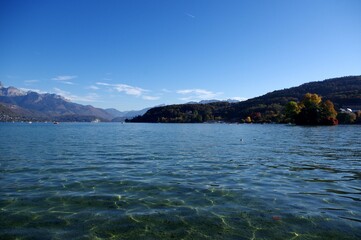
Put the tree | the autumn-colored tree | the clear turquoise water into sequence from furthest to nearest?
1. the tree
2. the autumn-colored tree
3. the clear turquoise water

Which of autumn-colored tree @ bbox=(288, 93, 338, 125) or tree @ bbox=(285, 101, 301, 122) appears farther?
tree @ bbox=(285, 101, 301, 122)

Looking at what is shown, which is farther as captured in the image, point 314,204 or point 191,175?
point 191,175

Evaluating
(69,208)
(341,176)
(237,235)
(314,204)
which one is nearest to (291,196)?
(314,204)

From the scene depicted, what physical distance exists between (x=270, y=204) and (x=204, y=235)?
5.21 meters

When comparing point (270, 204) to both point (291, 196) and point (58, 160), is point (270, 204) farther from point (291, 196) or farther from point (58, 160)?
point (58, 160)

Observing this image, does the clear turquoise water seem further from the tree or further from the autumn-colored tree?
the tree

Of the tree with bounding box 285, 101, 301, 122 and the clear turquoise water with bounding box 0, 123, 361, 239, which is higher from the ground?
the tree with bounding box 285, 101, 301, 122

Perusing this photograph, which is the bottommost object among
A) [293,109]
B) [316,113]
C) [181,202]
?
[181,202]

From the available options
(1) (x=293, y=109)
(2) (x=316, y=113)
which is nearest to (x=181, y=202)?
(2) (x=316, y=113)

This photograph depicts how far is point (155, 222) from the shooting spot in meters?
11.7

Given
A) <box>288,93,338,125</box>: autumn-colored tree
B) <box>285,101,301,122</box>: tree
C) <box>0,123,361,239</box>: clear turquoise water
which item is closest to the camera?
<box>0,123,361,239</box>: clear turquoise water

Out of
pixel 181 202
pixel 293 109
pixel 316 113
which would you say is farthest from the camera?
pixel 293 109

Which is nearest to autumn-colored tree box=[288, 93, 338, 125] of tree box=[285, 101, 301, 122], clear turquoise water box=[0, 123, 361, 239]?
tree box=[285, 101, 301, 122]

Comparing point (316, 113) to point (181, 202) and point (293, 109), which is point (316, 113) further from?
point (181, 202)
